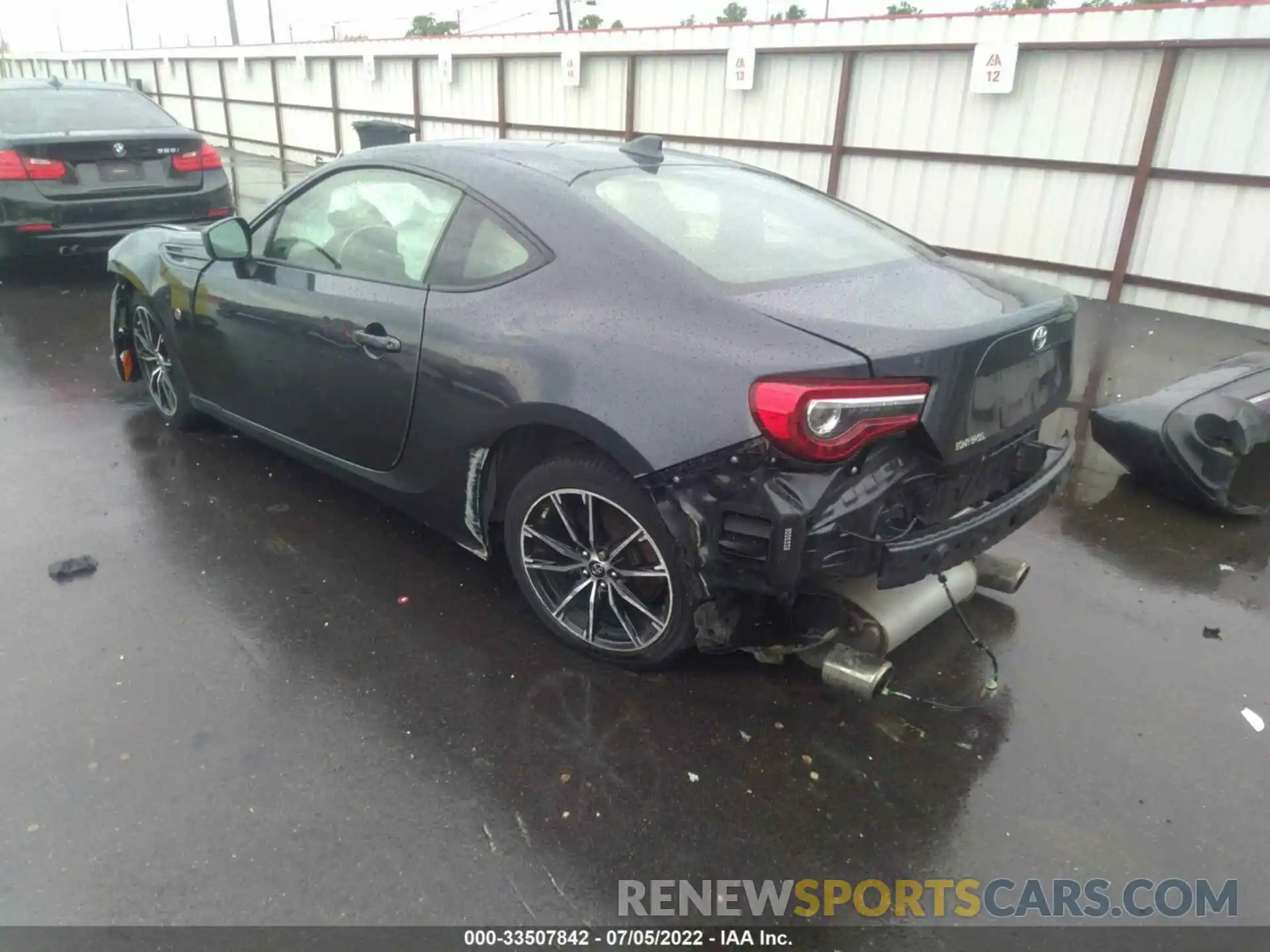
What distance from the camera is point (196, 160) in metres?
8.05

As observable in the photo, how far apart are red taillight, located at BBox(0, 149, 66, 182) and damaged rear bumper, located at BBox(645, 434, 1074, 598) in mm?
7034

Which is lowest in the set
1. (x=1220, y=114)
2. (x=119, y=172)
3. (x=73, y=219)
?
(x=73, y=219)

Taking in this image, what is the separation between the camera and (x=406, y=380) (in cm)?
322

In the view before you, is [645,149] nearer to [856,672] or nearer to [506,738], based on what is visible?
[856,672]

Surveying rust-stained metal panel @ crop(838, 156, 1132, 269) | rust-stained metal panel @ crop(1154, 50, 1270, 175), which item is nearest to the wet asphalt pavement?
rust-stained metal panel @ crop(1154, 50, 1270, 175)

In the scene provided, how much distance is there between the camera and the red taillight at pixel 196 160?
26.0ft

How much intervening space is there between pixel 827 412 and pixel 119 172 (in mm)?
7438

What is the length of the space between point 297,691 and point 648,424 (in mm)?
1451

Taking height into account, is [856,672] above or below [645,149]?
below

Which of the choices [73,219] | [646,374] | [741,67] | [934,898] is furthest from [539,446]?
[741,67]

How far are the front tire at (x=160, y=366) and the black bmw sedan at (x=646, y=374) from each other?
2.98ft

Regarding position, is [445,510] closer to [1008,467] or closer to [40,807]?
[40,807]

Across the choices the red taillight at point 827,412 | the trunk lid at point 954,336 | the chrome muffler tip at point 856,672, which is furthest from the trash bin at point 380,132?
the chrome muffler tip at point 856,672

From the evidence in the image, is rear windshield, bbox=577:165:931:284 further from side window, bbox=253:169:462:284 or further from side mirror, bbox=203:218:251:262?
side mirror, bbox=203:218:251:262
